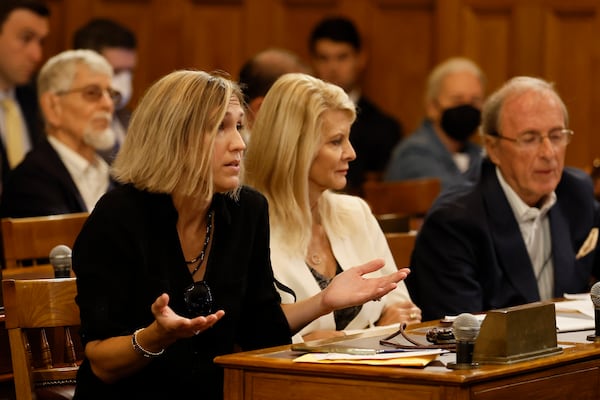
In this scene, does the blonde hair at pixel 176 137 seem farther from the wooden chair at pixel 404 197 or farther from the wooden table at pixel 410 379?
the wooden chair at pixel 404 197

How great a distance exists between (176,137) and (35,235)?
1.39 metres

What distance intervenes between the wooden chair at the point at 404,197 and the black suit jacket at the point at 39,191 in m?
1.36

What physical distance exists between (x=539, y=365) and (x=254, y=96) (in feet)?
10.4

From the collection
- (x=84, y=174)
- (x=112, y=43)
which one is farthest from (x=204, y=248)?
(x=112, y=43)

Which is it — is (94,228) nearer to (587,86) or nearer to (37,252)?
(37,252)

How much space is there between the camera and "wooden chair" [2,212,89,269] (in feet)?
14.4

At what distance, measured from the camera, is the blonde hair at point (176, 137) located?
319 centimetres

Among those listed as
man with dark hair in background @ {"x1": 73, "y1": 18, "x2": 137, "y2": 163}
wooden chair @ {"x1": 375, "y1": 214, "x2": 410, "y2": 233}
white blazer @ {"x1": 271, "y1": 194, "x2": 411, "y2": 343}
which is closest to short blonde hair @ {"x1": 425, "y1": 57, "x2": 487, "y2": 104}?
man with dark hair in background @ {"x1": 73, "y1": 18, "x2": 137, "y2": 163}

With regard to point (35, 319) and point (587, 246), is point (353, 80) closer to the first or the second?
point (587, 246)

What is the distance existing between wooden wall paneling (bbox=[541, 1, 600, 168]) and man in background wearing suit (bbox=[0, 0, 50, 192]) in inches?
127

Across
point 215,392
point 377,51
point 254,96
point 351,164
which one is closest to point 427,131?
point 351,164

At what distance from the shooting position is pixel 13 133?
21.3 feet

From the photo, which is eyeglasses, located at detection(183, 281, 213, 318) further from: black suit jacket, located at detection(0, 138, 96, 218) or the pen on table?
black suit jacket, located at detection(0, 138, 96, 218)

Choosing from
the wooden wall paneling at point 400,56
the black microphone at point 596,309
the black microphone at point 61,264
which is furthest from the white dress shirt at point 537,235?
the wooden wall paneling at point 400,56
